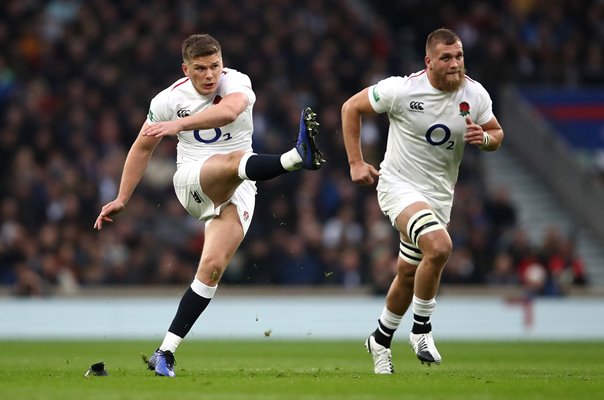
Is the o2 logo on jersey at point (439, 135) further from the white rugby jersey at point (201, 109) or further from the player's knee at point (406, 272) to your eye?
the white rugby jersey at point (201, 109)

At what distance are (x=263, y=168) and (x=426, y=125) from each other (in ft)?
5.15

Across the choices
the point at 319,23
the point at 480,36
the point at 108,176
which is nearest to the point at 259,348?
the point at 108,176

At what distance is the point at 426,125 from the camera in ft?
36.3

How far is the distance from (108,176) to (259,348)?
577 centimetres

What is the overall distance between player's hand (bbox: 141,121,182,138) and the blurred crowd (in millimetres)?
9635

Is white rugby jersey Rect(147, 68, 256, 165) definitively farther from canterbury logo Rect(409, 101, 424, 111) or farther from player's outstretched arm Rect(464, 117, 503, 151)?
player's outstretched arm Rect(464, 117, 503, 151)

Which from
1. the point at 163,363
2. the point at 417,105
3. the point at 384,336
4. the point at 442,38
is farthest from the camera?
the point at 384,336

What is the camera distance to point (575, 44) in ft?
88.5

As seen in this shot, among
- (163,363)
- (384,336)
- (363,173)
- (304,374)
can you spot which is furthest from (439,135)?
(163,363)

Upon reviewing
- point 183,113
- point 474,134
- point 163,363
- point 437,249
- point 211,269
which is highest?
point 183,113

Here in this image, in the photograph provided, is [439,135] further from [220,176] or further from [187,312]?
[187,312]

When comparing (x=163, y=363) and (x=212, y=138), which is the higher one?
(x=212, y=138)

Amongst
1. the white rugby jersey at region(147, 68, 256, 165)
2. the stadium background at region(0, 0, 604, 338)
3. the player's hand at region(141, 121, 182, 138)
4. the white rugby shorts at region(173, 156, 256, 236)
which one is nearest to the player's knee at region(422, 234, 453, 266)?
the white rugby shorts at region(173, 156, 256, 236)

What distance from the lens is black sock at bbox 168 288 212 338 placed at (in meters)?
10.5
